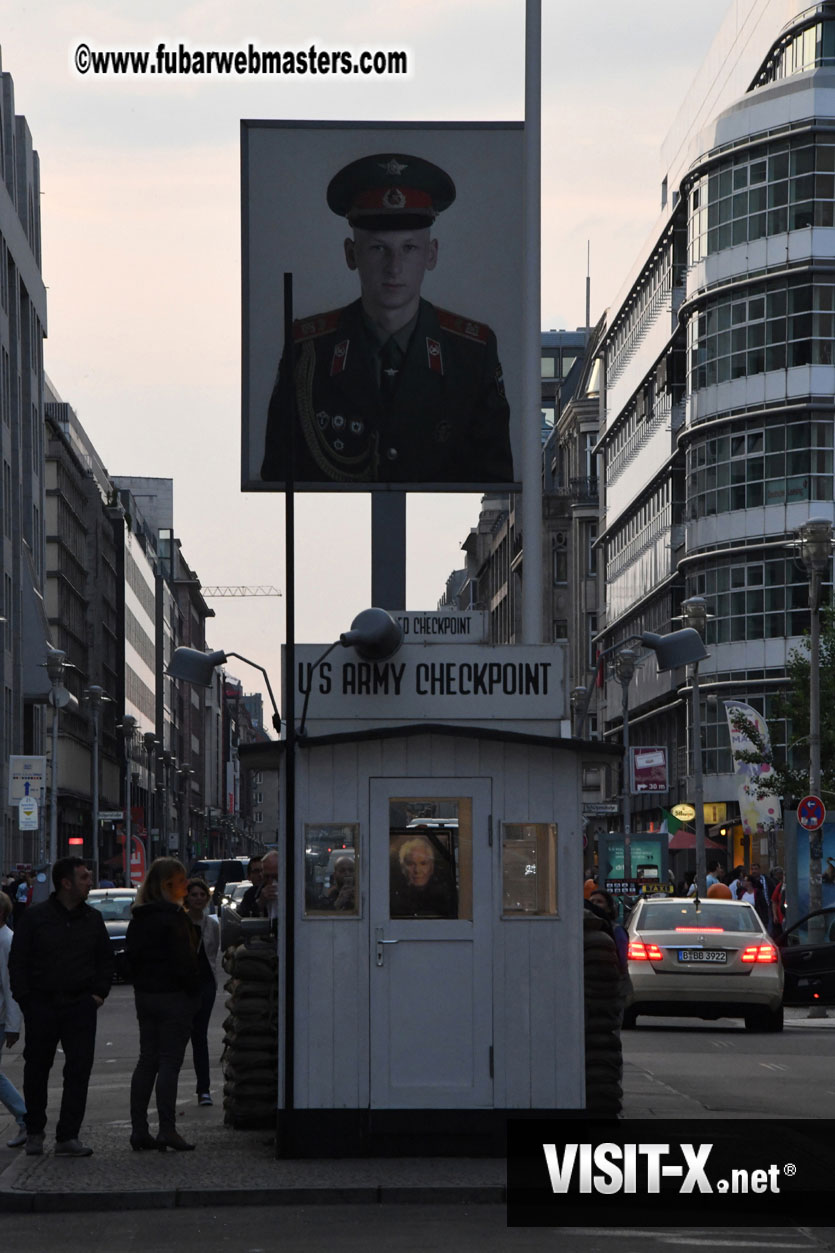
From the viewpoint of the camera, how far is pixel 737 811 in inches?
3095

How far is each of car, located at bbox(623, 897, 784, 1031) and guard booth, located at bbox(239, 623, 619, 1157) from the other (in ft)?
45.0

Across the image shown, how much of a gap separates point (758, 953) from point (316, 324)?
11.0 m

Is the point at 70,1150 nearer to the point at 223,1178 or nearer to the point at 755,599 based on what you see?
the point at 223,1178

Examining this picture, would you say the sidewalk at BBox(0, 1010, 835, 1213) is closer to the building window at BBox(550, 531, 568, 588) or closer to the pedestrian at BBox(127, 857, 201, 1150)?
the pedestrian at BBox(127, 857, 201, 1150)

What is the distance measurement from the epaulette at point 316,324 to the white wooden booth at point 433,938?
6.42 m

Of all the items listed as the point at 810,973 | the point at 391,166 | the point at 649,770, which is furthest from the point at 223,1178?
the point at 649,770

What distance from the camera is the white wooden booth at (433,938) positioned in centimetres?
1460

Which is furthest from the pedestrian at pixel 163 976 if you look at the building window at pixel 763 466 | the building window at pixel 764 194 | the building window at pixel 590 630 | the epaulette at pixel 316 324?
the building window at pixel 590 630

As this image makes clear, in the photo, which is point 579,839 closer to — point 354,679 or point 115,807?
point 354,679

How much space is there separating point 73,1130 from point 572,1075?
2.97m

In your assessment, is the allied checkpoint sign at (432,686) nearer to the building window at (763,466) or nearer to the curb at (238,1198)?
the curb at (238,1198)

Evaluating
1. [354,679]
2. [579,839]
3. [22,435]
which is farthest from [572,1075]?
[22,435]

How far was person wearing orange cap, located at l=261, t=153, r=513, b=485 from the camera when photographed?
66.9 feet

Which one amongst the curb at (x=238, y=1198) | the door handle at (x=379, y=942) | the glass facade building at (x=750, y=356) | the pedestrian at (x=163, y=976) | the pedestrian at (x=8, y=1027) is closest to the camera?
the curb at (x=238, y=1198)
